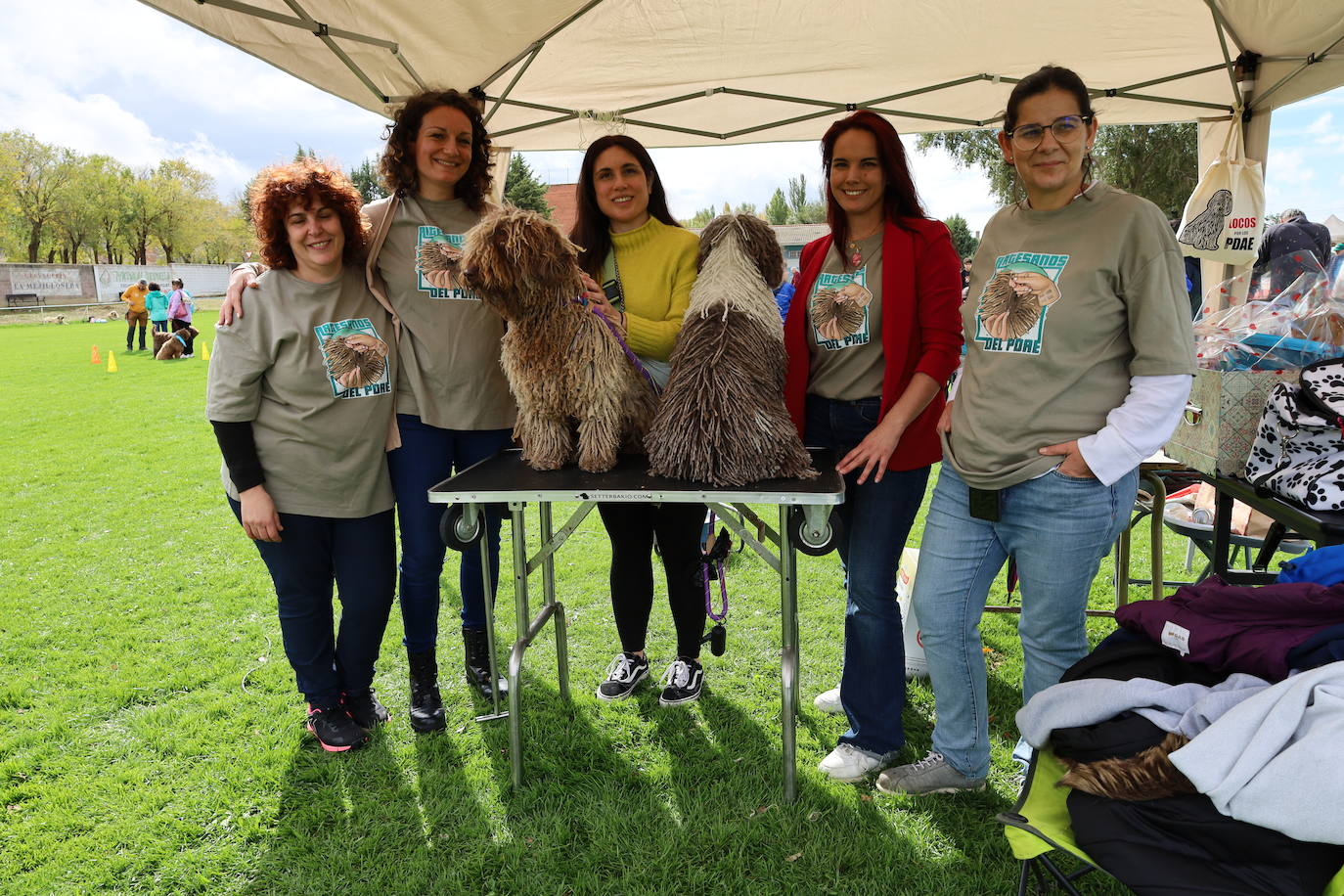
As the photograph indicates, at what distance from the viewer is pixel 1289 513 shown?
2230 mm

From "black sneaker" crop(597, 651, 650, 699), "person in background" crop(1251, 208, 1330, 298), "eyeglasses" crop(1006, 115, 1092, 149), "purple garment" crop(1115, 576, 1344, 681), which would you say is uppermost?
"person in background" crop(1251, 208, 1330, 298)

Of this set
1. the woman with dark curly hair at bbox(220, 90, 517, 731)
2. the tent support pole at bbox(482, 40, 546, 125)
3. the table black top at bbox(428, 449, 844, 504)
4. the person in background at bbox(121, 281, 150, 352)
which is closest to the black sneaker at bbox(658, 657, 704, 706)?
the woman with dark curly hair at bbox(220, 90, 517, 731)

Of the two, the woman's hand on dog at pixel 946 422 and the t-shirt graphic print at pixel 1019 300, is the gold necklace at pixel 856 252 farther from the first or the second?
the woman's hand on dog at pixel 946 422

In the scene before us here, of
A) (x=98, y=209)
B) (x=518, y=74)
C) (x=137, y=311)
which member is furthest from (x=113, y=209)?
(x=518, y=74)

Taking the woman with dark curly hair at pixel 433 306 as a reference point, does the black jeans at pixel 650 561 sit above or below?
below

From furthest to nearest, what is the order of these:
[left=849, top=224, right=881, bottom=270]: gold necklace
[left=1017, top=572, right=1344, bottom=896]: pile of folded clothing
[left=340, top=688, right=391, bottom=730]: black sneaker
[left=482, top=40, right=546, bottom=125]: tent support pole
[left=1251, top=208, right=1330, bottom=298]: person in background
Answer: [left=1251, top=208, right=1330, bottom=298]: person in background → [left=482, top=40, right=546, bottom=125]: tent support pole → [left=340, top=688, right=391, bottom=730]: black sneaker → [left=849, top=224, right=881, bottom=270]: gold necklace → [left=1017, top=572, right=1344, bottom=896]: pile of folded clothing

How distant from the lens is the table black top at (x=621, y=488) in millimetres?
2078

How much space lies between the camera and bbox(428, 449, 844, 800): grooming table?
6.91 ft

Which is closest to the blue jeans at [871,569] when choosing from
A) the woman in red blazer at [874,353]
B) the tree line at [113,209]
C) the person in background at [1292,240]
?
the woman in red blazer at [874,353]

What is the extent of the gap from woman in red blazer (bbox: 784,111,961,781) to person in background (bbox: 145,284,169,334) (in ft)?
60.2

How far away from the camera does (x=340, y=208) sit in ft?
8.39

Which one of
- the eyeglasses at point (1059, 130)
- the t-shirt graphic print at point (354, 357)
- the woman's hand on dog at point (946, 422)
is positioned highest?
the eyeglasses at point (1059, 130)

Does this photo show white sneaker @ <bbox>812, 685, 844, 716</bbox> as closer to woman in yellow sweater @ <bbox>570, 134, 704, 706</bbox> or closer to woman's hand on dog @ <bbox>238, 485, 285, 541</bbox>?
woman in yellow sweater @ <bbox>570, 134, 704, 706</bbox>

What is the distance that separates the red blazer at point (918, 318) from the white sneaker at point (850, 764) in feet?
3.36
